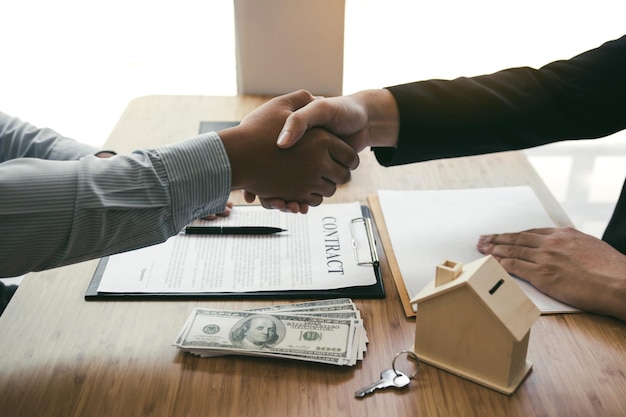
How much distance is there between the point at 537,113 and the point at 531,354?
1.67 feet

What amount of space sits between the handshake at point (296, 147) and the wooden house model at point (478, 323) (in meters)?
0.41

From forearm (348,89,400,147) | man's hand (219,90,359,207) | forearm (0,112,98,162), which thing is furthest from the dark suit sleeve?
forearm (0,112,98,162)

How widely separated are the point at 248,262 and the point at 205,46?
266cm

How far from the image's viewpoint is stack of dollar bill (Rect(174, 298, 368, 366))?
0.91 metres

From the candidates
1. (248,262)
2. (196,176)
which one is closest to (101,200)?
(196,176)

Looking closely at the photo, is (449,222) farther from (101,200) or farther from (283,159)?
(101,200)

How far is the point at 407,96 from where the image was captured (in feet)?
4.09

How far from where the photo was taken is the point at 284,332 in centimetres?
95

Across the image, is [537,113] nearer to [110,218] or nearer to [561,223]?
[561,223]

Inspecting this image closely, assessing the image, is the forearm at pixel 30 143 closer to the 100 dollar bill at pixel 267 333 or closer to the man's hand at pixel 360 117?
the man's hand at pixel 360 117

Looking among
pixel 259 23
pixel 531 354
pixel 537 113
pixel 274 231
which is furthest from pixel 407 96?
pixel 259 23

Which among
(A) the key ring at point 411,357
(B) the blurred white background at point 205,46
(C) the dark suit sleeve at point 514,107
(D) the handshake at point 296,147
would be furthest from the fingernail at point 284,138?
(B) the blurred white background at point 205,46

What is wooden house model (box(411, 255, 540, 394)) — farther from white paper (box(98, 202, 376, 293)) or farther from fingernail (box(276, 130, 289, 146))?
fingernail (box(276, 130, 289, 146))

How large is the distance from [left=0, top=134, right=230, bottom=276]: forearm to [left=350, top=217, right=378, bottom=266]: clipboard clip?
263mm
